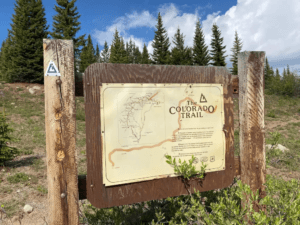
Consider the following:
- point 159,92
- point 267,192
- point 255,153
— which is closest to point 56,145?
point 159,92

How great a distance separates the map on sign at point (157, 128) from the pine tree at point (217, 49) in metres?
31.3

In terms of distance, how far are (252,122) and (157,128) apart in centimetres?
103

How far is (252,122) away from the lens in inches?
84.3

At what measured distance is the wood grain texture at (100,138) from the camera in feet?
5.37

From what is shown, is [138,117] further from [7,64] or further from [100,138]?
[7,64]

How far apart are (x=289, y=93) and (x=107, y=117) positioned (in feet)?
97.2

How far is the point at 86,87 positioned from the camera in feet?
5.38

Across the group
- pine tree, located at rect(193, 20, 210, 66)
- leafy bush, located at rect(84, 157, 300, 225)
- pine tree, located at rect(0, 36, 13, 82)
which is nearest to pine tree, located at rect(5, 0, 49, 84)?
pine tree, located at rect(0, 36, 13, 82)

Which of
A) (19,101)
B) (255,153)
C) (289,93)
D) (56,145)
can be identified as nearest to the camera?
(56,145)

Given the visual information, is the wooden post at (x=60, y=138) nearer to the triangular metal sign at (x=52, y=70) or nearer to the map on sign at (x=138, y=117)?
the triangular metal sign at (x=52, y=70)

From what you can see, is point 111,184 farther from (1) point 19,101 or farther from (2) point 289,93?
(2) point 289,93

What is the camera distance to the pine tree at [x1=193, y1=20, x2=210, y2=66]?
30.6 metres

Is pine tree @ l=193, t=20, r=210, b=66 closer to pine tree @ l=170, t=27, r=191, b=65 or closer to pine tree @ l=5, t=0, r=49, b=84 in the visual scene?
pine tree @ l=170, t=27, r=191, b=65

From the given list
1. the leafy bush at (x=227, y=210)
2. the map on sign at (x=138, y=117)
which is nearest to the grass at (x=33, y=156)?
the leafy bush at (x=227, y=210)
